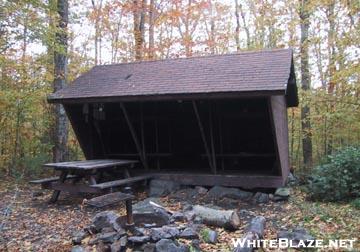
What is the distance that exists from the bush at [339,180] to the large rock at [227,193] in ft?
4.43

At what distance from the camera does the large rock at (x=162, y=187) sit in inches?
342

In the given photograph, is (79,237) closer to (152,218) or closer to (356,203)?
(152,218)

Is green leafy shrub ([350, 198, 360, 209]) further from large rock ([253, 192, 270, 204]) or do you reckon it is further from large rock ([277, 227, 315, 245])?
large rock ([277, 227, 315, 245])

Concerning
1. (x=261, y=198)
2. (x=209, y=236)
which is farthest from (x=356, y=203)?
(x=209, y=236)

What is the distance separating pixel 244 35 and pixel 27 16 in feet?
47.6

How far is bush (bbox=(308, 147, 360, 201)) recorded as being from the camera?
7.30 meters

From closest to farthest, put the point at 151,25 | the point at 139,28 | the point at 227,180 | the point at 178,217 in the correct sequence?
the point at 178,217
the point at 227,180
the point at 139,28
the point at 151,25

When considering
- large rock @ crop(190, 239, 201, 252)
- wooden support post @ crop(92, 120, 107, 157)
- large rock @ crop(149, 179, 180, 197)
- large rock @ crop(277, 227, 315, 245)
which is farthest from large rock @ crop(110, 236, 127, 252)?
wooden support post @ crop(92, 120, 107, 157)

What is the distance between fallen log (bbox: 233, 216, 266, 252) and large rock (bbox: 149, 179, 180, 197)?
350cm

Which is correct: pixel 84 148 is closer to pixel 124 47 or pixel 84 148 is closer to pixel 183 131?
pixel 183 131

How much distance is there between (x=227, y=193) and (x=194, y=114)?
2.49 meters

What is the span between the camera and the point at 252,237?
4.77m

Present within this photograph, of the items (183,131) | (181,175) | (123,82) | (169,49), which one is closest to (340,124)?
(183,131)

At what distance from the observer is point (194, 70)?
29.1ft
